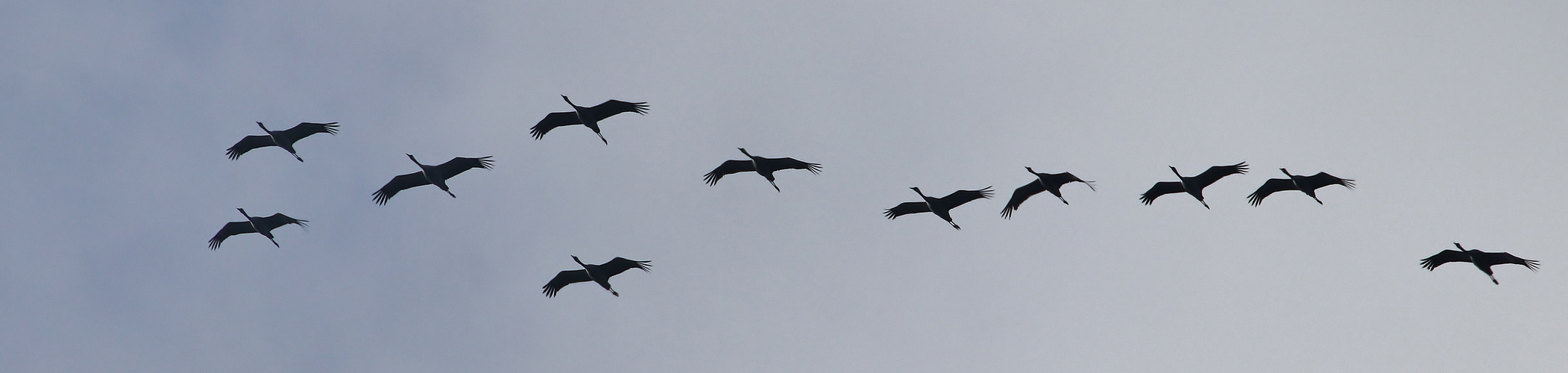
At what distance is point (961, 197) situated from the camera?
119 feet

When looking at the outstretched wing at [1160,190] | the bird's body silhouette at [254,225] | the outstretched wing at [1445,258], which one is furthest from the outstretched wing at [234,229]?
the outstretched wing at [1445,258]

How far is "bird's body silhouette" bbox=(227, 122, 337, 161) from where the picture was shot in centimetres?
3866

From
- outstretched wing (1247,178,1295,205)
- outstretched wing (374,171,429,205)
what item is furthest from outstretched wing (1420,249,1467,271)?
outstretched wing (374,171,429,205)

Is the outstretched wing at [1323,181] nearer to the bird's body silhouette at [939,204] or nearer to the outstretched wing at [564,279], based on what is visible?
the bird's body silhouette at [939,204]

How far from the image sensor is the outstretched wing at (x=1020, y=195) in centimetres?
3566

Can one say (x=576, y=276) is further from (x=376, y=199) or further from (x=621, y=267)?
(x=376, y=199)

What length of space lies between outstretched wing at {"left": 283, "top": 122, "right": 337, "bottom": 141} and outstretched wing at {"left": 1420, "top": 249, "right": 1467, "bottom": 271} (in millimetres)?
35485

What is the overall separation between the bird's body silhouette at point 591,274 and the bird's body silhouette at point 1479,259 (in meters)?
24.6

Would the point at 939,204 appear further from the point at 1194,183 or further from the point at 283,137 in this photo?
the point at 283,137

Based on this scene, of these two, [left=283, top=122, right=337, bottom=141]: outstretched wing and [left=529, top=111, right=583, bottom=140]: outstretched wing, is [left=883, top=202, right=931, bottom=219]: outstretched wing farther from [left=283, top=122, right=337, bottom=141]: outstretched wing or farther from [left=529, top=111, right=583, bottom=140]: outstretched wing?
[left=283, top=122, right=337, bottom=141]: outstretched wing

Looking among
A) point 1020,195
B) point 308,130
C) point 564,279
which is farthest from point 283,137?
point 1020,195

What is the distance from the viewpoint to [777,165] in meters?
35.5

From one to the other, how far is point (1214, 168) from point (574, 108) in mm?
20233

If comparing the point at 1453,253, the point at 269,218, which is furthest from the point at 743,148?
the point at 1453,253
